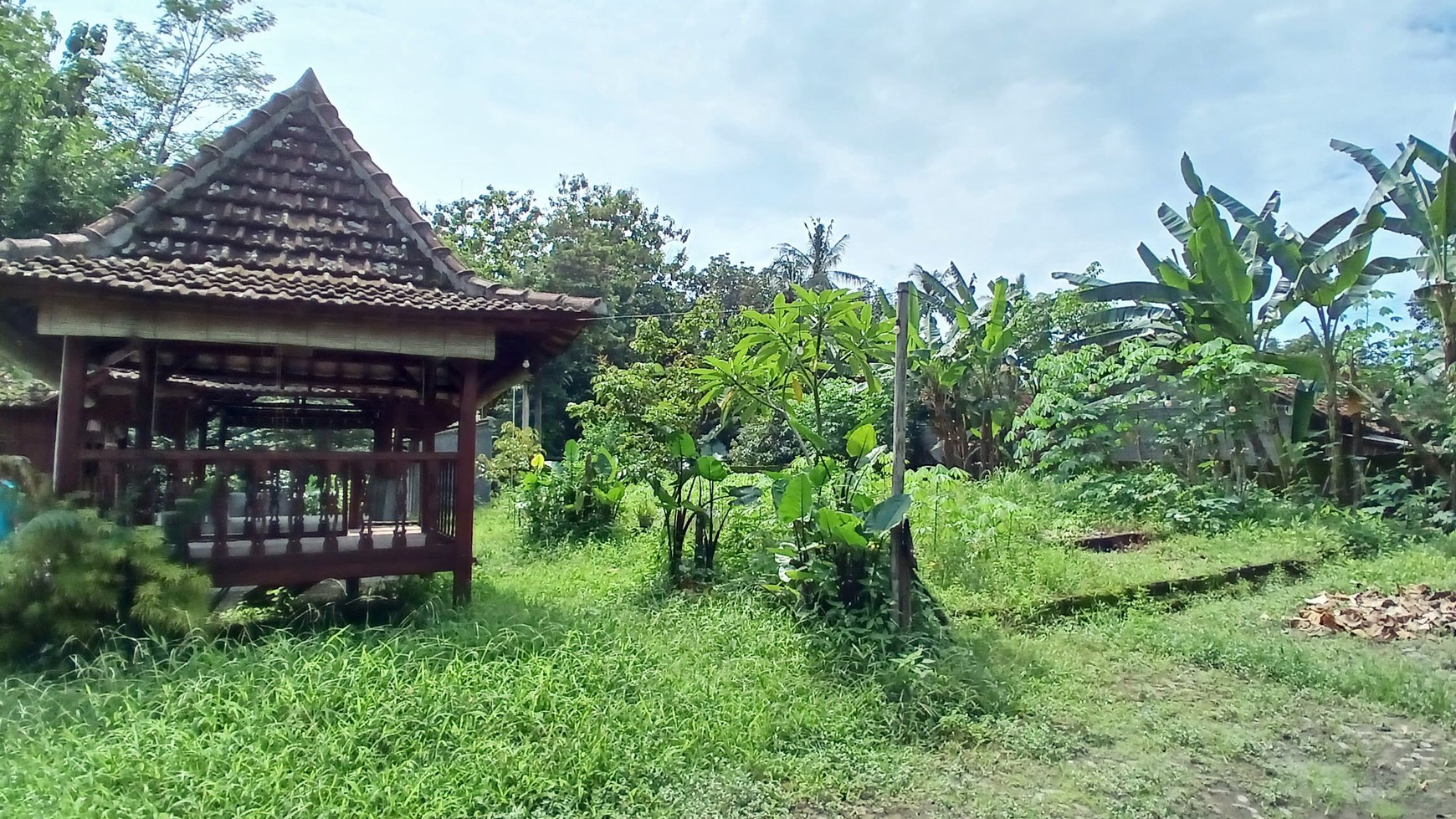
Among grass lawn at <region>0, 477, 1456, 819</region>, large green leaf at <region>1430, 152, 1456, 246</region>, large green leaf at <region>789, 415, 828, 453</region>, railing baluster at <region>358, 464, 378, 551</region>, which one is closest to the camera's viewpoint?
grass lawn at <region>0, 477, 1456, 819</region>

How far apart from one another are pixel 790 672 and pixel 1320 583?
6.30 m

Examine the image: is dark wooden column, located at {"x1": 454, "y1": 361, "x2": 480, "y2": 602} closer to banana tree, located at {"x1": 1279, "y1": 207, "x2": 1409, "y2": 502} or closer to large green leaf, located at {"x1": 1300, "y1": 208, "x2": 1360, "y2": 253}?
banana tree, located at {"x1": 1279, "y1": 207, "x2": 1409, "y2": 502}

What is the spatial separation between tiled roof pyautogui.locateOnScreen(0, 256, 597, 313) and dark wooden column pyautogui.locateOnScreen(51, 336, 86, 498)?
54 cm

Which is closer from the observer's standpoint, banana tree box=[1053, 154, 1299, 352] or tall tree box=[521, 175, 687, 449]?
banana tree box=[1053, 154, 1299, 352]

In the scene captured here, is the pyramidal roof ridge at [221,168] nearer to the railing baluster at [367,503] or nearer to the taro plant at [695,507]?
the railing baluster at [367,503]

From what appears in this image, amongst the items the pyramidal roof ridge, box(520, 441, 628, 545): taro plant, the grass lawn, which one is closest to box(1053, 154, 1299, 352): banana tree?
the grass lawn

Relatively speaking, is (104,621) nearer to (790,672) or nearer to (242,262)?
(242,262)

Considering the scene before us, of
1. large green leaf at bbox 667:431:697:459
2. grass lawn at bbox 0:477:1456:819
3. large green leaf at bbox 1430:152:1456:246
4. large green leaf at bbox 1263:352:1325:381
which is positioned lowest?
grass lawn at bbox 0:477:1456:819

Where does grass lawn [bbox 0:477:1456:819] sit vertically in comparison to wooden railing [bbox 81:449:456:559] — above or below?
below

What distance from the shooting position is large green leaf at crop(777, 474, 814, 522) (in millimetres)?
5797

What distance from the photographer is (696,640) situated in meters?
5.41

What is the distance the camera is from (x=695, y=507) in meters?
7.46

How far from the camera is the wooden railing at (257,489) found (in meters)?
5.14

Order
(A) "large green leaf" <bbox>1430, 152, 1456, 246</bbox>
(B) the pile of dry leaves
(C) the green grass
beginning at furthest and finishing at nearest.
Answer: (A) "large green leaf" <bbox>1430, 152, 1456, 246</bbox>
(B) the pile of dry leaves
(C) the green grass
